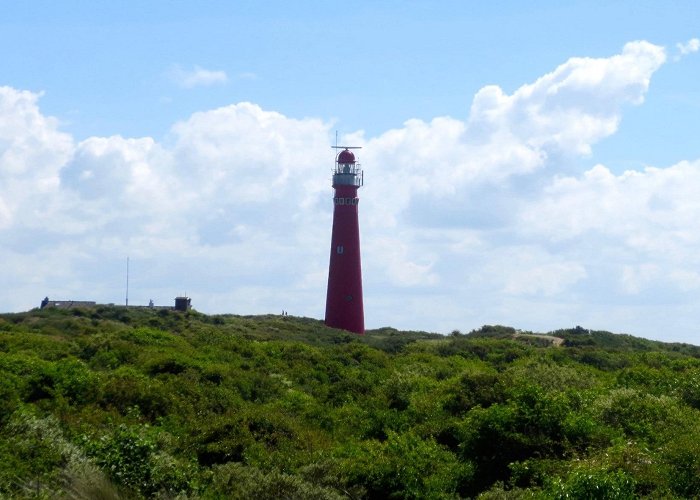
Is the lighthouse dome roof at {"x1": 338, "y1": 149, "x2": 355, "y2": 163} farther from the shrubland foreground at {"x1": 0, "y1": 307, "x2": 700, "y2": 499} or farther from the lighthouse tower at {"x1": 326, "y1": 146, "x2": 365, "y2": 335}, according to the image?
the shrubland foreground at {"x1": 0, "y1": 307, "x2": 700, "y2": 499}

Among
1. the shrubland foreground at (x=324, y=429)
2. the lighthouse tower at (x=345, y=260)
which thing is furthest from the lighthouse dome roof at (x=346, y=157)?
the shrubland foreground at (x=324, y=429)

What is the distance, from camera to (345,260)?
190 ft

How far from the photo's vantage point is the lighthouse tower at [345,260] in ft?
191

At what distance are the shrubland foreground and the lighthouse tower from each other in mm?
21114

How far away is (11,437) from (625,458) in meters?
13.0

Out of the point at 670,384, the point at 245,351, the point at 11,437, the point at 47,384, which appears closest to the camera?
the point at 11,437

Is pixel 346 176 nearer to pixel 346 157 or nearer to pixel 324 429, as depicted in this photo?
pixel 346 157

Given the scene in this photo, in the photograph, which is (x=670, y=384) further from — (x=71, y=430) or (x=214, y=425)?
(x=71, y=430)

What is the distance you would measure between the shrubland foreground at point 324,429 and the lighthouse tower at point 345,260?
21114 mm

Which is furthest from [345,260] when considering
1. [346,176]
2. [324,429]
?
[324,429]

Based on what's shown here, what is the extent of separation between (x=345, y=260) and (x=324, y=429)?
31.9 metres

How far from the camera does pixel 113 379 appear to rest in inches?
1077

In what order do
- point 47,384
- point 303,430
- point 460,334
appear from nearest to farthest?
point 303,430, point 47,384, point 460,334

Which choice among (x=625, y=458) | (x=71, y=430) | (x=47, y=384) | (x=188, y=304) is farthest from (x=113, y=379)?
(x=188, y=304)
